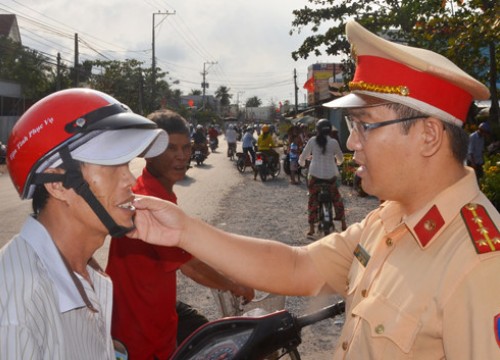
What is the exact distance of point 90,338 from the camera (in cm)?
190

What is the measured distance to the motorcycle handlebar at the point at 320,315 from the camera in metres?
2.32

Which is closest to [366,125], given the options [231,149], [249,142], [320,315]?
[320,315]

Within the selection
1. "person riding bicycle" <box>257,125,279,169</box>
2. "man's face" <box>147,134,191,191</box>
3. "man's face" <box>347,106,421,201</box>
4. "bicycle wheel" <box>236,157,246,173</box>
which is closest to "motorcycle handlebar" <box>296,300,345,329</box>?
"man's face" <box>347,106,421,201</box>

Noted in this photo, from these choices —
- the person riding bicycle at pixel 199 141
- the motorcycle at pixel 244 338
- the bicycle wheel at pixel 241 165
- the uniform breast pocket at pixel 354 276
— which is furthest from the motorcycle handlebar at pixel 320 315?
the person riding bicycle at pixel 199 141

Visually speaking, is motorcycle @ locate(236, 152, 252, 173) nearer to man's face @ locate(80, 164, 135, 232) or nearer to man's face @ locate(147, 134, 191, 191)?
man's face @ locate(147, 134, 191, 191)

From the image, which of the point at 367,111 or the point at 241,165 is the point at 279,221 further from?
the point at 241,165

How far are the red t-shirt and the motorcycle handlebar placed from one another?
2.44 feet

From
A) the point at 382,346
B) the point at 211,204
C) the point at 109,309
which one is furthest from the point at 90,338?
the point at 211,204

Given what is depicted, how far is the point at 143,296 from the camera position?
2.78 metres

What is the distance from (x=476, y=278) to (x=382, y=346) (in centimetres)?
37

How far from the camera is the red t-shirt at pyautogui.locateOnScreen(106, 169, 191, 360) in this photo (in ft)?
9.12

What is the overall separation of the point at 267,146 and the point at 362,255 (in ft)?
54.1

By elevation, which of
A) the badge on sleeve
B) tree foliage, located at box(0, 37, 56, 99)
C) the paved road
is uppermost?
tree foliage, located at box(0, 37, 56, 99)

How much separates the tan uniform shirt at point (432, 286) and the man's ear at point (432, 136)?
0.14 metres
